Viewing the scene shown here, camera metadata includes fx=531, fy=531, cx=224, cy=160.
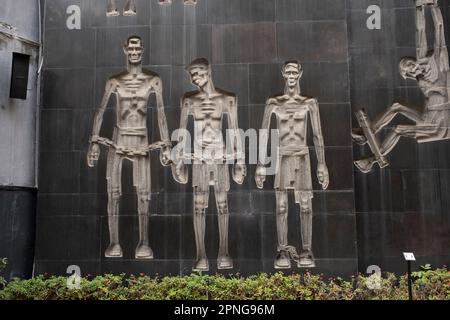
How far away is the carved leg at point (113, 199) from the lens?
14.0 meters

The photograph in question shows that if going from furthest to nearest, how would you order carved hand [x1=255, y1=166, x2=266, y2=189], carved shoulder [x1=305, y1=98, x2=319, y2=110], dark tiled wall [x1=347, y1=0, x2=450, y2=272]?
carved shoulder [x1=305, y1=98, x2=319, y2=110], dark tiled wall [x1=347, y1=0, x2=450, y2=272], carved hand [x1=255, y1=166, x2=266, y2=189]

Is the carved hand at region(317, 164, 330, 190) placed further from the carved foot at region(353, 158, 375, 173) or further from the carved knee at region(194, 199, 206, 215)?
the carved knee at region(194, 199, 206, 215)

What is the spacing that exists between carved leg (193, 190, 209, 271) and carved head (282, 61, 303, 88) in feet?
12.4

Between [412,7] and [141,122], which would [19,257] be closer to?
[141,122]

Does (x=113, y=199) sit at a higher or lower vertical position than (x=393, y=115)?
lower

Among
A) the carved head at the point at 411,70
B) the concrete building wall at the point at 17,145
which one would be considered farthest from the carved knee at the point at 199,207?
the carved head at the point at 411,70

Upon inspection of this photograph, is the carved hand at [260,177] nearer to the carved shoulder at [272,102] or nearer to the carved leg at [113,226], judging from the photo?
the carved shoulder at [272,102]

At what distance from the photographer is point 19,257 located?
14.2 m

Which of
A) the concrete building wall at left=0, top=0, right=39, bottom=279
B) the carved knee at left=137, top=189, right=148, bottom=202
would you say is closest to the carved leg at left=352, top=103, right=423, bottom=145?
the carved knee at left=137, top=189, right=148, bottom=202

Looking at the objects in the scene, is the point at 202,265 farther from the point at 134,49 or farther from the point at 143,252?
the point at 134,49

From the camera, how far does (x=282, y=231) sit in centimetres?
1393

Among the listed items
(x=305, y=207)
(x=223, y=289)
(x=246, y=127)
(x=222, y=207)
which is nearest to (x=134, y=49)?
(x=246, y=127)

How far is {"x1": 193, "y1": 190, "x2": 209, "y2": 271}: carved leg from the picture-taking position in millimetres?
13867

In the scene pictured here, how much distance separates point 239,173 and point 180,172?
1.58 m
